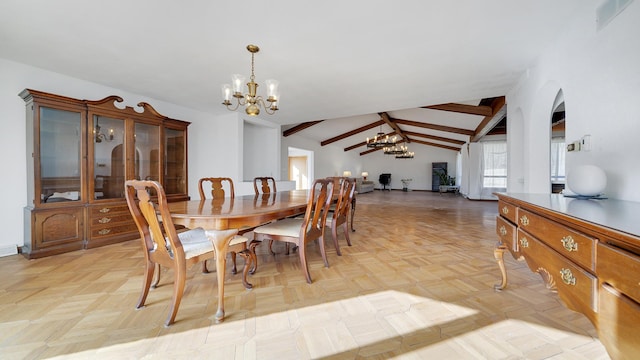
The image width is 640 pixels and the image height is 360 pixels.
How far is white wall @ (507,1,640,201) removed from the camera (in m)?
1.32

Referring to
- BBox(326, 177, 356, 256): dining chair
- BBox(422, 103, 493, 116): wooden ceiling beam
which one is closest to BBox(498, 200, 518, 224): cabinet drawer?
BBox(326, 177, 356, 256): dining chair

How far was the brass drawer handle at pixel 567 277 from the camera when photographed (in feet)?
2.78

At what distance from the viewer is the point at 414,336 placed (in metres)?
1.32

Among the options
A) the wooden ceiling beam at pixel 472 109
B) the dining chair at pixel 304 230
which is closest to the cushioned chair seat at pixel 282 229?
the dining chair at pixel 304 230

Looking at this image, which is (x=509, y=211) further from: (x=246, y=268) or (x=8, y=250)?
(x=8, y=250)

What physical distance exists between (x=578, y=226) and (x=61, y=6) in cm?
333

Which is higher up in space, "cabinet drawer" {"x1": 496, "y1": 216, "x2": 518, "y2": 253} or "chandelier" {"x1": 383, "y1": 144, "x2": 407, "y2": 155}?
"chandelier" {"x1": 383, "y1": 144, "x2": 407, "y2": 155}

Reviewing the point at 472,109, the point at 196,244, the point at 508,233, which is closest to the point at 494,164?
the point at 472,109

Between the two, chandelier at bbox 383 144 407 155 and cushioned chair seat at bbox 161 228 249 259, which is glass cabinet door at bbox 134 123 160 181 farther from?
chandelier at bbox 383 144 407 155

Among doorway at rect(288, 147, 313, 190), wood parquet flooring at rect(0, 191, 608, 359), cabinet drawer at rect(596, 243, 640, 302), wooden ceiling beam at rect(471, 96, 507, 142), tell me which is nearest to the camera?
cabinet drawer at rect(596, 243, 640, 302)

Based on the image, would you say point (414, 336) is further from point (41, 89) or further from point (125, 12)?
point (41, 89)

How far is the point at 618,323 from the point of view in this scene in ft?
2.12

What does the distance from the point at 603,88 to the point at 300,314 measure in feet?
8.01

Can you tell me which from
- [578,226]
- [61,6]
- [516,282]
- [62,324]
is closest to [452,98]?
[516,282]
